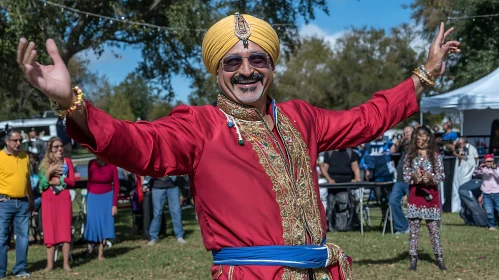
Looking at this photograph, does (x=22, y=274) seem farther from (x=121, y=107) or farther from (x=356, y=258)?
(x=121, y=107)

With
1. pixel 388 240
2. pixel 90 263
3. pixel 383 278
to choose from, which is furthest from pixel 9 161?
pixel 388 240

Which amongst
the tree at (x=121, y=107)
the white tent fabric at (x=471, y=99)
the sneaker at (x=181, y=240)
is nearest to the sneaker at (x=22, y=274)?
the sneaker at (x=181, y=240)

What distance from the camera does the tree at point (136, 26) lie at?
13.7 metres

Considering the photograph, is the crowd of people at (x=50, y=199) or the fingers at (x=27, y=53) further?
the crowd of people at (x=50, y=199)

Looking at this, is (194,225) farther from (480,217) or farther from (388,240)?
(480,217)

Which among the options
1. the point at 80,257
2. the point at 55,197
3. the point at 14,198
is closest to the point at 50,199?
the point at 55,197

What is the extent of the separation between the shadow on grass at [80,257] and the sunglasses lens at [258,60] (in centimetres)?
802

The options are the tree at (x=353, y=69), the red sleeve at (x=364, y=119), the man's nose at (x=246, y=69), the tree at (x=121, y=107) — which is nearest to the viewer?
the man's nose at (x=246, y=69)

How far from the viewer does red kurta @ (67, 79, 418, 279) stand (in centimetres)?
298

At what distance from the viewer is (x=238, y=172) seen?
10.1ft

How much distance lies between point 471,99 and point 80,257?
9.58 m

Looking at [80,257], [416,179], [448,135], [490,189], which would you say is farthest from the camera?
[448,135]

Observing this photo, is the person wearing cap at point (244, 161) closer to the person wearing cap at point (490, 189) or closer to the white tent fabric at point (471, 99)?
the person wearing cap at point (490, 189)

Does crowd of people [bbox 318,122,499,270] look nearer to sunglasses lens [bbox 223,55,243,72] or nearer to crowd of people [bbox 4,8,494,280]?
crowd of people [bbox 4,8,494,280]
